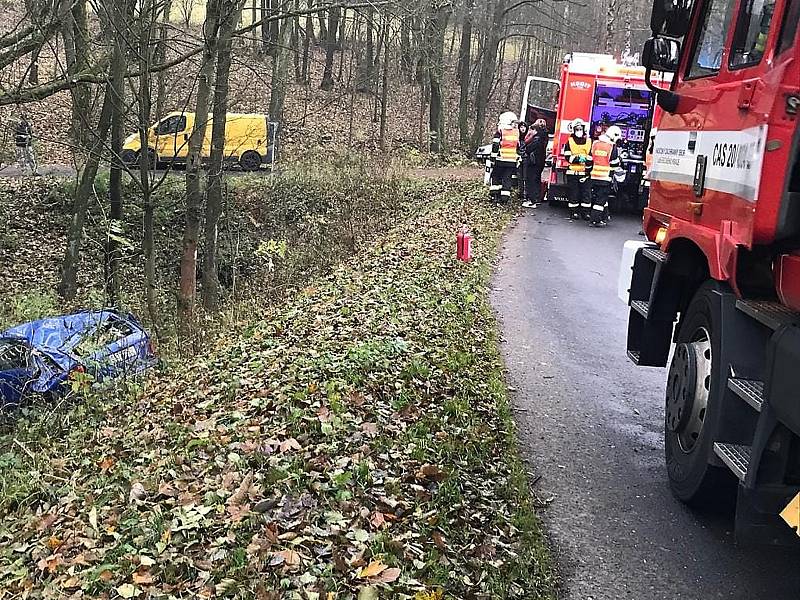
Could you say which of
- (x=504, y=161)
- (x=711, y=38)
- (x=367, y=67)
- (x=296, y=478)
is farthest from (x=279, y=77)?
(x=296, y=478)

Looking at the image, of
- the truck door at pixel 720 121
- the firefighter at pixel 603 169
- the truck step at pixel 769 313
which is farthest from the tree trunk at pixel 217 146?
the truck step at pixel 769 313

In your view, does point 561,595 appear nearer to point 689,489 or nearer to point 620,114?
point 689,489

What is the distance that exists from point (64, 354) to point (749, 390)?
876 cm

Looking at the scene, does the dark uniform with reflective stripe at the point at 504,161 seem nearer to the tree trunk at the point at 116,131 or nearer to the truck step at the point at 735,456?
the tree trunk at the point at 116,131

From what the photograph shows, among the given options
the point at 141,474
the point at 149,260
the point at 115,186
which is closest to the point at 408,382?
the point at 141,474

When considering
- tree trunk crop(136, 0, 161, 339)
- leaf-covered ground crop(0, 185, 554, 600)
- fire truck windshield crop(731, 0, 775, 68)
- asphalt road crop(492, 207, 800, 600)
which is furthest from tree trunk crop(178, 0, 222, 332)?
fire truck windshield crop(731, 0, 775, 68)

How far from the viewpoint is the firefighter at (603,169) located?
631 inches

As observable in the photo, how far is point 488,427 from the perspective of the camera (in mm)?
6105

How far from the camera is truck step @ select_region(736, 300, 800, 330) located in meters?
3.68

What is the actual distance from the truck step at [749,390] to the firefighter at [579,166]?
12.7 m

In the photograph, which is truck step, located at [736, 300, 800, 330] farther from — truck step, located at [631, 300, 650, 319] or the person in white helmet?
the person in white helmet

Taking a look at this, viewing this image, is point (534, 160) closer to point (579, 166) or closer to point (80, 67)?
point (579, 166)

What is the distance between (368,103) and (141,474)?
32.6 metres

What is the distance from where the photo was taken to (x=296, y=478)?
16.6 ft
